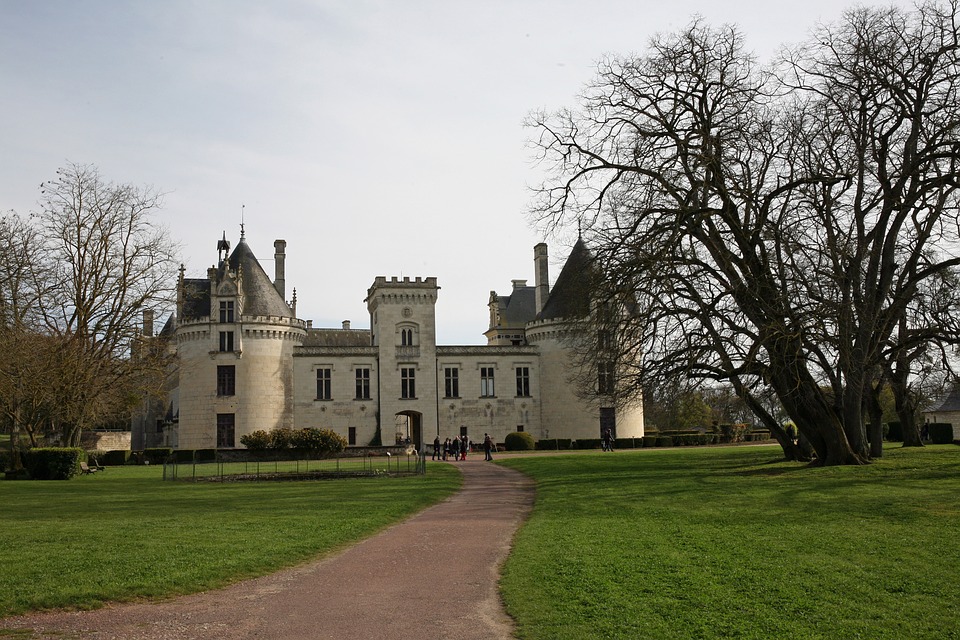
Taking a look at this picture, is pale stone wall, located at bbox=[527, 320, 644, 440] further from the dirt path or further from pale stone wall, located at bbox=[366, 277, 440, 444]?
the dirt path

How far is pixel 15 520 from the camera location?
49.7 ft

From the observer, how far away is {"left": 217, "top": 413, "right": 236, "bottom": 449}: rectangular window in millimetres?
48000

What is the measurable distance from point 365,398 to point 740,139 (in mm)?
34123

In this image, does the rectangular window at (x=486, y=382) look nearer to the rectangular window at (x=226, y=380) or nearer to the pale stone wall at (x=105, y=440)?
the rectangular window at (x=226, y=380)

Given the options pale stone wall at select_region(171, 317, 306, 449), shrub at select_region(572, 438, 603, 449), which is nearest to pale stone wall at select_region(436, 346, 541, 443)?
Result: shrub at select_region(572, 438, 603, 449)

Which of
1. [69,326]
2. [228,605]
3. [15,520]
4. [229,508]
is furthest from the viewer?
[69,326]

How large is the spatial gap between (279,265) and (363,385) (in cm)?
997

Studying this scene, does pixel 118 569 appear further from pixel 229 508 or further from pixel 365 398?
pixel 365 398

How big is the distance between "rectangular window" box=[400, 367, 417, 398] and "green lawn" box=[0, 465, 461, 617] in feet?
90.1

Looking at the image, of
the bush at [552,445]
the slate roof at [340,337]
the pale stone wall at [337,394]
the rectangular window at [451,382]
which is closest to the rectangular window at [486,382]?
the rectangular window at [451,382]

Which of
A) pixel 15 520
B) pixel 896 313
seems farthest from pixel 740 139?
pixel 15 520

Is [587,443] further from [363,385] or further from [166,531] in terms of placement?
[166,531]

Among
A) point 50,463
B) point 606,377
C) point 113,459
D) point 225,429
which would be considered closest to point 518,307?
point 225,429

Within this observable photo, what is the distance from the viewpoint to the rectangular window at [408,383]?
5203 cm
